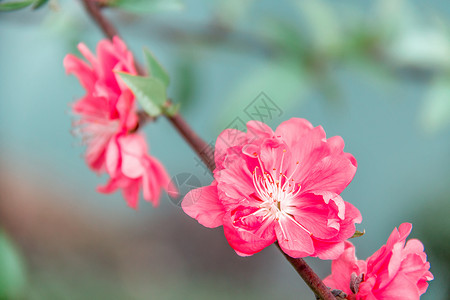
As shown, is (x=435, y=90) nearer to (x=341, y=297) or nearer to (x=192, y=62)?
(x=192, y=62)

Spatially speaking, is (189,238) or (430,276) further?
(189,238)

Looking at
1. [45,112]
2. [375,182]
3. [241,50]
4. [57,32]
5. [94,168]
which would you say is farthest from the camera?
[45,112]

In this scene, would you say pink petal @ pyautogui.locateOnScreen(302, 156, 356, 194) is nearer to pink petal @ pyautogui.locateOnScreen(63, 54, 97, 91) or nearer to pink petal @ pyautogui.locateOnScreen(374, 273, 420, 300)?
pink petal @ pyautogui.locateOnScreen(374, 273, 420, 300)

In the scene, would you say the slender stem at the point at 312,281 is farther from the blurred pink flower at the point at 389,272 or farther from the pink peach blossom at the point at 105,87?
the pink peach blossom at the point at 105,87

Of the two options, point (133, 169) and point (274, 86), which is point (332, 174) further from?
point (274, 86)

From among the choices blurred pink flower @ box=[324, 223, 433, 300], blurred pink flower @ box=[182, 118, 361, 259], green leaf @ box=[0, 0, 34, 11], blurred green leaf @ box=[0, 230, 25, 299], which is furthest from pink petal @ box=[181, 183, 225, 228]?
blurred green leaf @ box=[0, 230, 25, 299]

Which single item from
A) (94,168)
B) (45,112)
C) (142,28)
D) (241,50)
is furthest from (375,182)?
(45,112)

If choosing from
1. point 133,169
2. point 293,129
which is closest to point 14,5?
point 133,169
